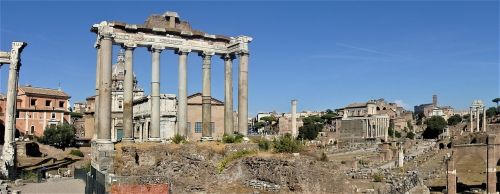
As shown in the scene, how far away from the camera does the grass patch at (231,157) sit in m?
24.8

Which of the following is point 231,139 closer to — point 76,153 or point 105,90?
Result: point 105,90

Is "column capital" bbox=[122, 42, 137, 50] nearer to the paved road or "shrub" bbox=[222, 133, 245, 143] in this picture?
"shrub" bbox=[222, 133, 245, 143]

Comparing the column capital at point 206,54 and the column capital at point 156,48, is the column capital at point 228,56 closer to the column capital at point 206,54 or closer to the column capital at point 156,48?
the column capital at point 206,54

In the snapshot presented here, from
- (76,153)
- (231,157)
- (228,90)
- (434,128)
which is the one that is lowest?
(76,153)

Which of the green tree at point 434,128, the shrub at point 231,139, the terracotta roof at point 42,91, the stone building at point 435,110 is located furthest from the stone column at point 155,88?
the stone building at point 435,110

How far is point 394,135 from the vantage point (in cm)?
10294

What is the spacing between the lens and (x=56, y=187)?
25.8 meters

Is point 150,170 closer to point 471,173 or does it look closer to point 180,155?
point 180,155

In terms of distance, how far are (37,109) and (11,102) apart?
4009 cm

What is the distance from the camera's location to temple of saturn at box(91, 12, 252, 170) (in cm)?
2680

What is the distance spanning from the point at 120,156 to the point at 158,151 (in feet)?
5.75

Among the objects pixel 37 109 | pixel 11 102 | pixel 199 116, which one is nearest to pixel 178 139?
pixel 11 102

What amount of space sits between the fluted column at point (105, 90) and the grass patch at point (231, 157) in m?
5.79

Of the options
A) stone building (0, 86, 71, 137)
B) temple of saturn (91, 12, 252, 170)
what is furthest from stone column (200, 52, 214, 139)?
stone building (0, 86, 71, 137)
